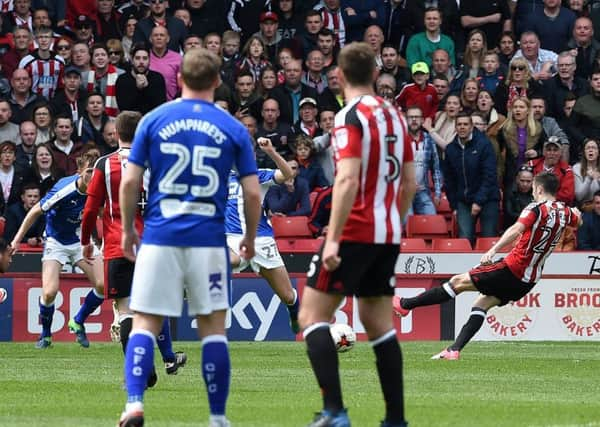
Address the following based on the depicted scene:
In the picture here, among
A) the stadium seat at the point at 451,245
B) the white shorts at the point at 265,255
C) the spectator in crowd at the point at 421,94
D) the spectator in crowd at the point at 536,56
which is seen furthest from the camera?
the spectator in crowd at the point at 536,56

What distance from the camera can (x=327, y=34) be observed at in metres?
22.6

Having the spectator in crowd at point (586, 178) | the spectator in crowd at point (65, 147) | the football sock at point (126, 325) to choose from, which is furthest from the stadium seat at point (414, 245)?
the football sock at point (126, 325)

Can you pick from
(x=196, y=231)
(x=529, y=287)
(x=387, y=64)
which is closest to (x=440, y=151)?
(x=387, y=64)

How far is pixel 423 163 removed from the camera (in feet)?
68.7

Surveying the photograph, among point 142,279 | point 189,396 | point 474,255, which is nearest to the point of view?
point 142,279

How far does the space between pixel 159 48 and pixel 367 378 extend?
10.4 metres

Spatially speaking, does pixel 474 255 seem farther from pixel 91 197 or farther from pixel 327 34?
pixel 91 197

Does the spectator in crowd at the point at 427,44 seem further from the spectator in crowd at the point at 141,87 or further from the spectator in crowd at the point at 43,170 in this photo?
the spectator in crowd at the point at 43,170

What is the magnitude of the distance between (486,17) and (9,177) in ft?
27.4

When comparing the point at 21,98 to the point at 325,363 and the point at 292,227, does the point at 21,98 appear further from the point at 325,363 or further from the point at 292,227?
→ the point at 325,363

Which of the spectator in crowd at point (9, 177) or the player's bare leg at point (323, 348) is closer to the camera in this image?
the player's bare leg at point (323, 348)

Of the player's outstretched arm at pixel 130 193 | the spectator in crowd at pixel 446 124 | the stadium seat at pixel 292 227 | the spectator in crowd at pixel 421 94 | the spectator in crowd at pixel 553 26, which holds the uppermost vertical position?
the player's outstretched arm at pixel 130 193

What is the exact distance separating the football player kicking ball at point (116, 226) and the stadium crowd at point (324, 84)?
25.0ft

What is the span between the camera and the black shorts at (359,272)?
8.13 metres
